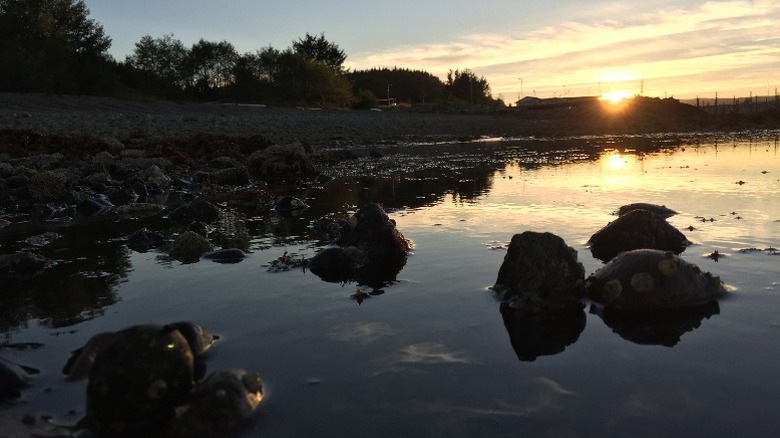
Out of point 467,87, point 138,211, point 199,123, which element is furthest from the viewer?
point 467,87

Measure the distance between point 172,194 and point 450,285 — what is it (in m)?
8.49

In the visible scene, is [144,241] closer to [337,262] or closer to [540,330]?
[337,262]

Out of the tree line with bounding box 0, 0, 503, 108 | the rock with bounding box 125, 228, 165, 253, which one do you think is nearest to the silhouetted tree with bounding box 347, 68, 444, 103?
the tree line with bounding box 0, 0, 503, 108

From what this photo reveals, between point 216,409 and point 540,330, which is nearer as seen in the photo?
point 216,409

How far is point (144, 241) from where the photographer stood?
6.88m

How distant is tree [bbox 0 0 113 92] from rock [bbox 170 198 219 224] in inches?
1212

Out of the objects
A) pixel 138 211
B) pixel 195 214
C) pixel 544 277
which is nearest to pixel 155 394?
pixel 544 277

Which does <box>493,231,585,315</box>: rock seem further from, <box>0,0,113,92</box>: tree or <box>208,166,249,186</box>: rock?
<box>0,0,113,92</box>: tree

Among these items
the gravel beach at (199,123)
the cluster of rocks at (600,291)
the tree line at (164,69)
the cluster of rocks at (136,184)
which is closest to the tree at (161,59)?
the tree line at (164,69)

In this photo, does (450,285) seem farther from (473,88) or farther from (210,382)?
(473,88)

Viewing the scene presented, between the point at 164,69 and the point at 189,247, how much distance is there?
5592 cm

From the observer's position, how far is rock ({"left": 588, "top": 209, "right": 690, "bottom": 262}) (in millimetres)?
5824

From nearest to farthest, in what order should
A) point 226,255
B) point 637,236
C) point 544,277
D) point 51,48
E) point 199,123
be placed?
point 544,277 → point 637,236 → point 226,255 → point 199,123 → point 51,48

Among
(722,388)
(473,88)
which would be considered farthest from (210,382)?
(473,88)
